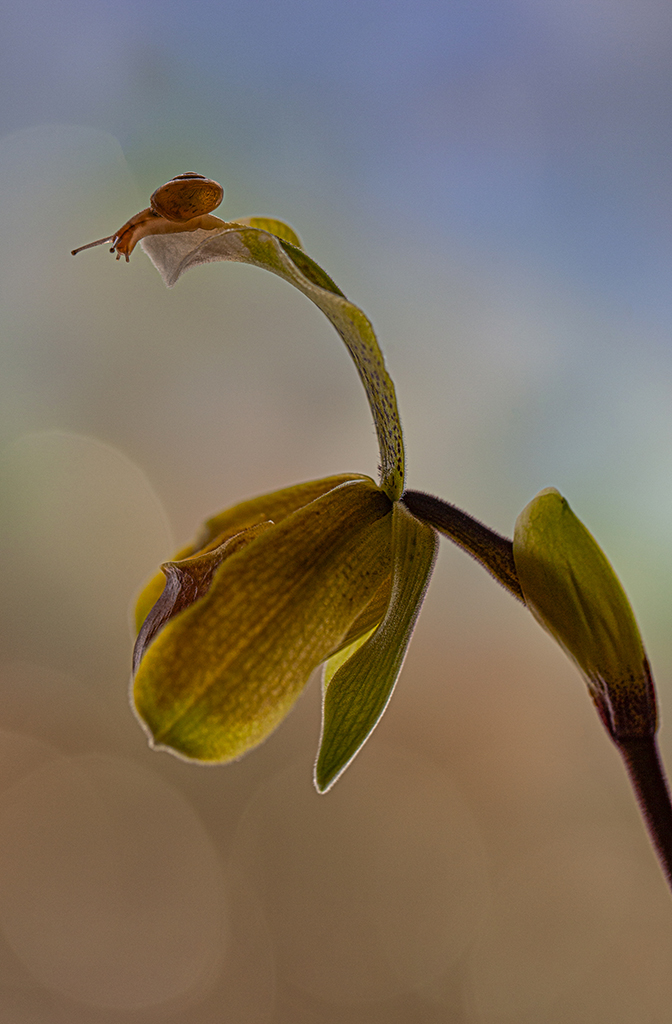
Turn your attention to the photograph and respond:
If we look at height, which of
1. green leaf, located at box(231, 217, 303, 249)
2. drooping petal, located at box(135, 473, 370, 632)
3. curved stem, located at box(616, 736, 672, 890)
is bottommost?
curved stem, located at box(616, 736, 672, 890)

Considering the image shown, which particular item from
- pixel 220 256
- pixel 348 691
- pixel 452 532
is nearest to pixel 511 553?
pixel 452 532

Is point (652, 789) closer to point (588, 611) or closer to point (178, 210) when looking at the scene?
point (588, 611)

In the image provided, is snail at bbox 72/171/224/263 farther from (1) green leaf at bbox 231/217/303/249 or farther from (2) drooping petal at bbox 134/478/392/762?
(2) drooping petal at bbox 134/478/392/762

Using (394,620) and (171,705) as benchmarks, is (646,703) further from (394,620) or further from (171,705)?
(171,705)

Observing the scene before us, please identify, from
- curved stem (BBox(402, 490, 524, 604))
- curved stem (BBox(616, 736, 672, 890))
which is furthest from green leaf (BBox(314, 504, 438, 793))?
curved stem (BBox(616, 736, 672, 890))

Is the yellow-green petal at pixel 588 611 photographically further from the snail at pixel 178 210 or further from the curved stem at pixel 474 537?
the snail at pixel 178 210
